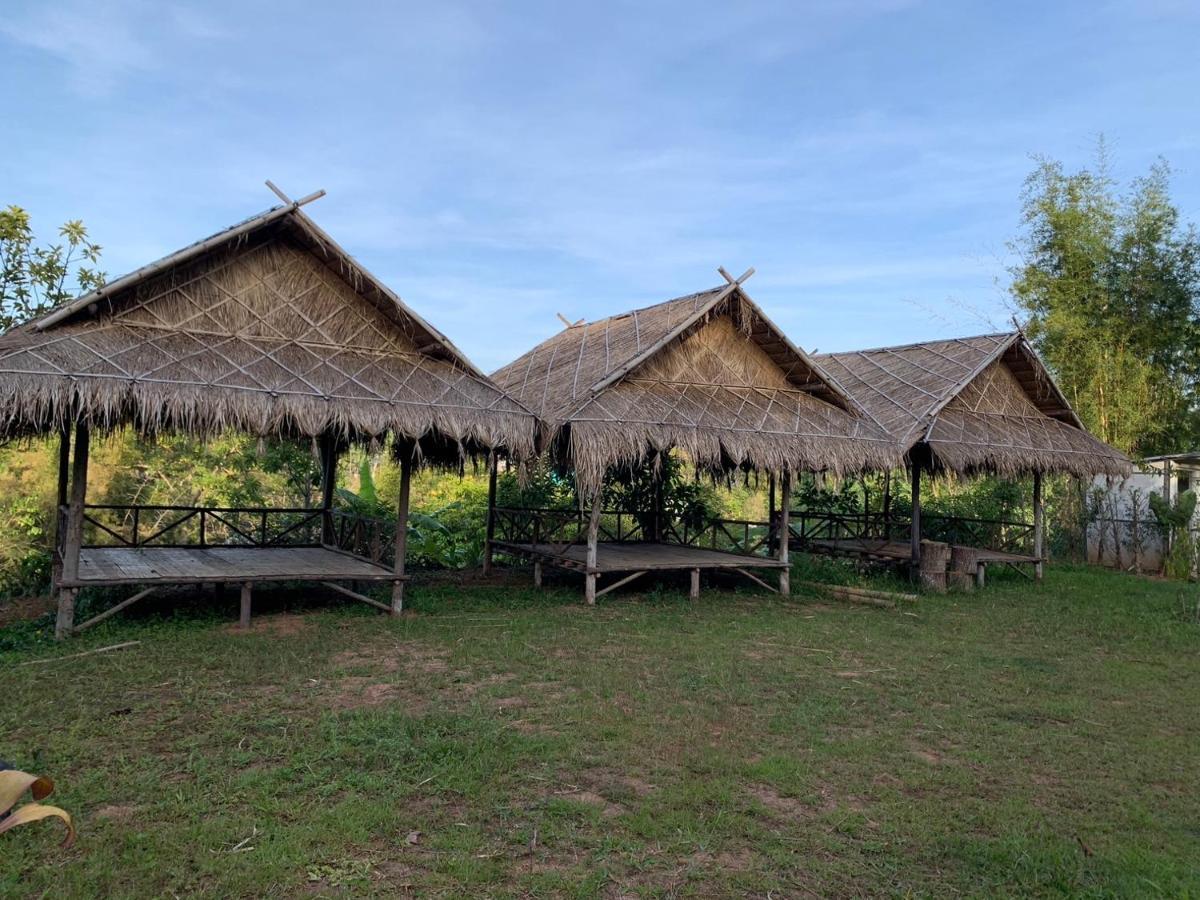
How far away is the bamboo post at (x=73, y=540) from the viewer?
7367 millimetres

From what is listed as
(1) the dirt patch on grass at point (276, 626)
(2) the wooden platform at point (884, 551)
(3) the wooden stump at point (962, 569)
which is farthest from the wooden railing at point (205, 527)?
(3) the wooden stump at point (962, 569)

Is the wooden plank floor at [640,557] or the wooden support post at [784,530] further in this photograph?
the wooden support post at [784,530]

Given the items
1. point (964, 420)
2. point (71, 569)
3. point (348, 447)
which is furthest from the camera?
point (964, 420)

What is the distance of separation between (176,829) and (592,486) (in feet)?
19.6

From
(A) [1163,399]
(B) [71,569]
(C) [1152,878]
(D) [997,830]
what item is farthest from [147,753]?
(A) [1163,399]

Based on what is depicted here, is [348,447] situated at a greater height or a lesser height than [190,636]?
greater

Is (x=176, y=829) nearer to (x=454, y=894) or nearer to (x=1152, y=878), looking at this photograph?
(x=454, y=894)

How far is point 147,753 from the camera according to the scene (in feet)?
15.6

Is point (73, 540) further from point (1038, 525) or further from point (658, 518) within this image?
point (1038, 525)

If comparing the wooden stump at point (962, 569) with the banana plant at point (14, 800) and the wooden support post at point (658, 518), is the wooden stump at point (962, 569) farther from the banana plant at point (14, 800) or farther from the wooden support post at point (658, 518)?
the banana plant at point (14, 800)

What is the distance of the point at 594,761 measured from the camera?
15.9 feet

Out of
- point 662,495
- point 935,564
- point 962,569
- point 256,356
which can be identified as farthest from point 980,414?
point 256,356

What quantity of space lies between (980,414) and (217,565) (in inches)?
412

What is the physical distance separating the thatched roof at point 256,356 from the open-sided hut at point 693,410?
42.5 inches
